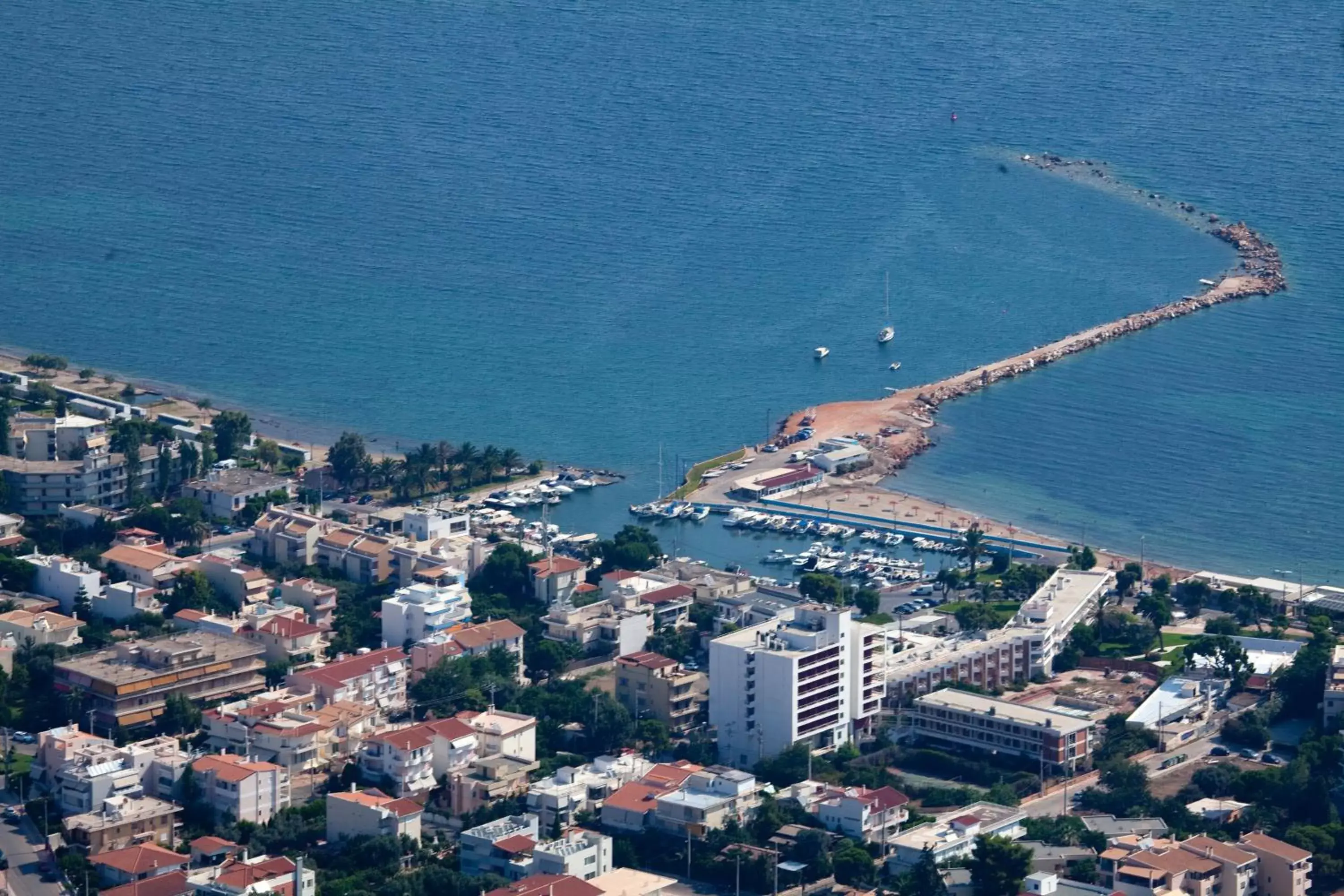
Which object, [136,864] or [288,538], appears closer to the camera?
[136,864]

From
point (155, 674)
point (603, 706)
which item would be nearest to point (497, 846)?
point (603, 706)

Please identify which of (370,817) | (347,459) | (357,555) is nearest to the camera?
(370,817)

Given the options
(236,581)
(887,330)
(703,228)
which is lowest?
(236,581)

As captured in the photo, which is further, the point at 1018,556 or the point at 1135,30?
the point at 1135,30

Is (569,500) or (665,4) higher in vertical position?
(665,4)

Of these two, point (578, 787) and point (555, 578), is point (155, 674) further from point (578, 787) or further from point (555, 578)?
point (555, 578)

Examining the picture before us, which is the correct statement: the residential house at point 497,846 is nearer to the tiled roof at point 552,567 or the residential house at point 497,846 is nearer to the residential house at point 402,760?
the residential house at point 402,760

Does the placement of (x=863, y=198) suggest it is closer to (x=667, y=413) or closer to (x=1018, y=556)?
(x=667, y=413)

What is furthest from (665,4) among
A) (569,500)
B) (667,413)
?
(569,500)
